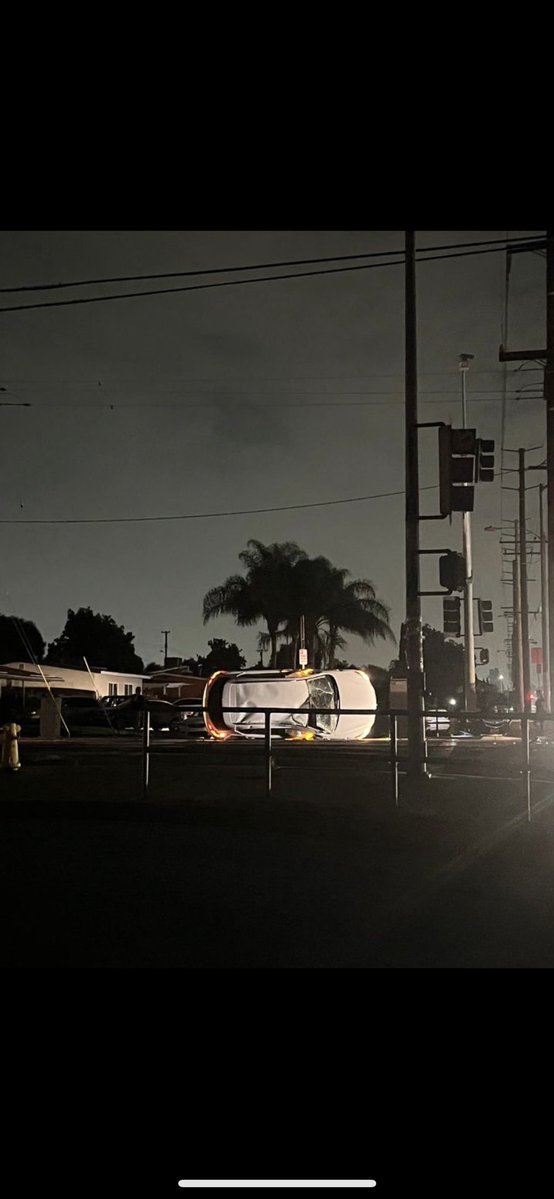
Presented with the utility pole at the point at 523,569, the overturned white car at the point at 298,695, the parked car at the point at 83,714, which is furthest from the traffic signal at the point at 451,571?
the utility pole at the point at 523,569

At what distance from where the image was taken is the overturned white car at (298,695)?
29734mm

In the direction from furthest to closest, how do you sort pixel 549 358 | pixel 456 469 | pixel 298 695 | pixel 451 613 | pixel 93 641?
pixel 93 641 → pixel 298 695 → pixel 451 613 → pixel 549 358 → pixel 456 469

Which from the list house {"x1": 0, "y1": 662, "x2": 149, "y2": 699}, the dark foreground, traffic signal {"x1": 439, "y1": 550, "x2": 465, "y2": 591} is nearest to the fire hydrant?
the dark foreground

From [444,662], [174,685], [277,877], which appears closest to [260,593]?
[174,685]

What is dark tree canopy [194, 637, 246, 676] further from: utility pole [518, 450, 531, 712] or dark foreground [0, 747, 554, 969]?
dark foreground [0, 747, 554, 969]

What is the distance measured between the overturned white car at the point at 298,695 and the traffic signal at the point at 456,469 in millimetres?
14183

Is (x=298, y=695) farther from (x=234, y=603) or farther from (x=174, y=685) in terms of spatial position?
(x=174, y=685)

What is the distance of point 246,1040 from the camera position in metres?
5.59

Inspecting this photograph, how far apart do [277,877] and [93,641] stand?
3814 inches

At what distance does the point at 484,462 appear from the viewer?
16.8m

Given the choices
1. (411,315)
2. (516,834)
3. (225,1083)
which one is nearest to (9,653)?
(411,315)

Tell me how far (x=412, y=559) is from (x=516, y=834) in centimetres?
620

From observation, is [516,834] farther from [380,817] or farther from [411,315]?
[411,315]

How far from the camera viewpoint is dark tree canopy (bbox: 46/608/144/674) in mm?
103750
